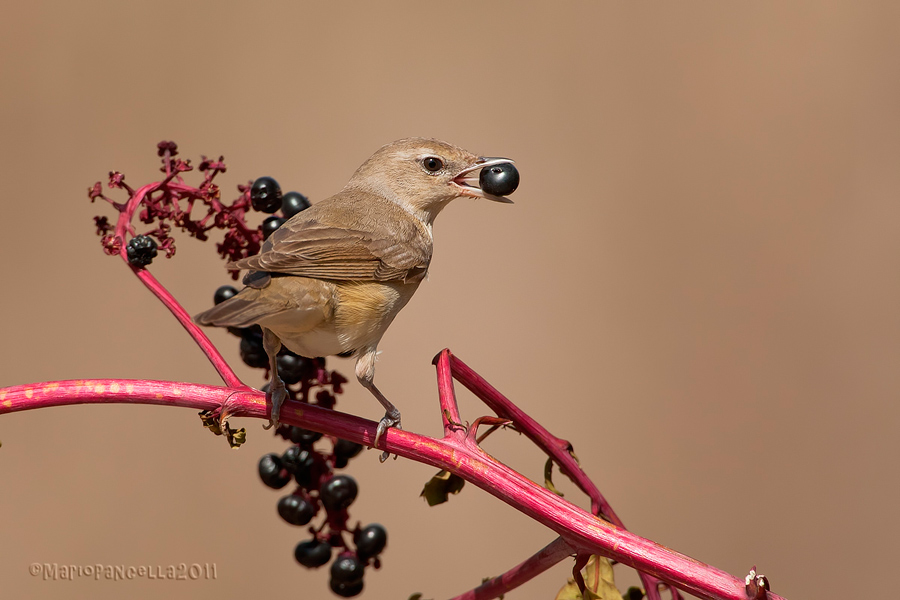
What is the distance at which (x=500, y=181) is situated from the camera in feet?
10.1

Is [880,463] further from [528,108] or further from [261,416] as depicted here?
[261,416]

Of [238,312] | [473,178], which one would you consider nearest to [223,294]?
[238,312]

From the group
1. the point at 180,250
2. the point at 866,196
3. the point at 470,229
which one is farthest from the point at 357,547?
the point at 866,196

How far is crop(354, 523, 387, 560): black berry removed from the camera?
8.01 feet

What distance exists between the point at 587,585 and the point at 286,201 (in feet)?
5.16

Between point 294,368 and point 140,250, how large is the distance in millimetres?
606

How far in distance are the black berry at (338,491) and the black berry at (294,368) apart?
35 cm

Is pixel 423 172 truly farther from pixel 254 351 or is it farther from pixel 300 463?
pixel 300 463

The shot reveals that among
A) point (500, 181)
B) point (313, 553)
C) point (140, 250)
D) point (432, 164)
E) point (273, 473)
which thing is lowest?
point (313, 553)

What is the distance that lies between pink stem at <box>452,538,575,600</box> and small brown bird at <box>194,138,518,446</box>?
0.51 meters

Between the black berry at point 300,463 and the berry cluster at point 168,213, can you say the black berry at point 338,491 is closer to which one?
the black berry at point 300,463

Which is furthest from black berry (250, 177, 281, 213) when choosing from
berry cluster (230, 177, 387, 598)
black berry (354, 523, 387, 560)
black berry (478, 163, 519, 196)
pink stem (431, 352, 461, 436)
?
black berry (354, 523, 387, 560)

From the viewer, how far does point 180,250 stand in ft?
18.3

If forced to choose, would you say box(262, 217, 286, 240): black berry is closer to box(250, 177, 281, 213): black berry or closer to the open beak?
box(250, 177, 281, 213): black berry
